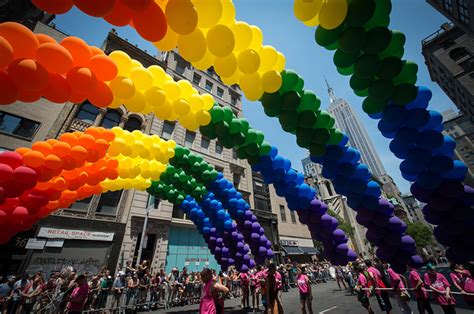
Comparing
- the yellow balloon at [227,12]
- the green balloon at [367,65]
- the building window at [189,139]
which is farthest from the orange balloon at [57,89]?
the building window at [189,139]

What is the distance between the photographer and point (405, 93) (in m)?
3.27

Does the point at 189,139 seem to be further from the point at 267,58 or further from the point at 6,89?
the point at 6,89

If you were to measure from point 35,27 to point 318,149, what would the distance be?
20401 millimetres

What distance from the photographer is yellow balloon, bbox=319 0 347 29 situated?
8.61 feet

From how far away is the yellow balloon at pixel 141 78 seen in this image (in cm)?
422

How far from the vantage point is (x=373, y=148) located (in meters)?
122

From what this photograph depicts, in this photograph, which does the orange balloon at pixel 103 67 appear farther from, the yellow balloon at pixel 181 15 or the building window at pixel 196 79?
the building window at pixel 196 79

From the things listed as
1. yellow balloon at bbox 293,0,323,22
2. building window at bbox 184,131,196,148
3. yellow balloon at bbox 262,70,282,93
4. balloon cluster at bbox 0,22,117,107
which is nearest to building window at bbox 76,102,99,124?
building window at bbox 184,131,196,148

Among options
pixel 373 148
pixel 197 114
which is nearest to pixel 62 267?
pixel 197 114

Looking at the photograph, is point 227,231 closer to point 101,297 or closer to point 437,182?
point 101,297

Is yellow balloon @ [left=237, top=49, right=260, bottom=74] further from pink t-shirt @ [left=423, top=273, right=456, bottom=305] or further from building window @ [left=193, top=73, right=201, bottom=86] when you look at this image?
building window @ [left=193, top=73, right=201, bottom=86]

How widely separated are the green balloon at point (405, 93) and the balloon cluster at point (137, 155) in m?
6.09

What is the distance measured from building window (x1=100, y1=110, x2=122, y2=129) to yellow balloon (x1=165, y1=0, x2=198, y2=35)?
47.8 ft

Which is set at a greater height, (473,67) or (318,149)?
(473,67)
